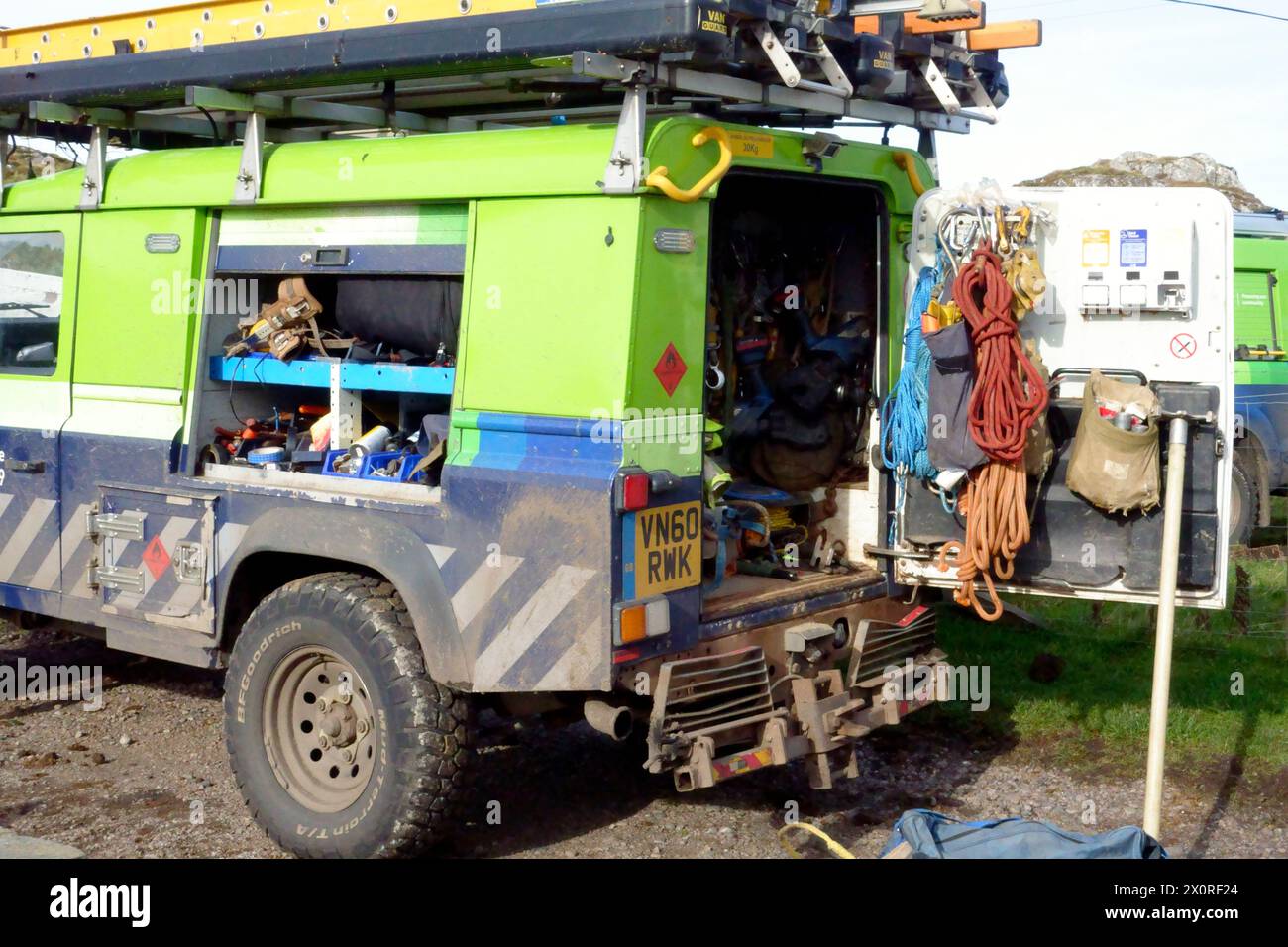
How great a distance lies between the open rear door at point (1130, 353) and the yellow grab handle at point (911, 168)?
0.34m

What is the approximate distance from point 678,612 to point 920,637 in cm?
151

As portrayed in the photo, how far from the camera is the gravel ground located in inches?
209

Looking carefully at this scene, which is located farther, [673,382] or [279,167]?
[279,167]

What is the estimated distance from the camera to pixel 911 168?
18.4ft

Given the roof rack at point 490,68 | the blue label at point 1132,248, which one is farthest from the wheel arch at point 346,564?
the blue label at point 1132,248

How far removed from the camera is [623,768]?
6.14 meters

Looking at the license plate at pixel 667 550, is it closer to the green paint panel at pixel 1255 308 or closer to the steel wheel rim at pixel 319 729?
the steel wheel rim at pixel 319 729

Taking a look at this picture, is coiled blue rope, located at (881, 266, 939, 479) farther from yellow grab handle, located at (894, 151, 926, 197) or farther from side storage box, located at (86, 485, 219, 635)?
side storage box, located at (86, 485, 219, 635)

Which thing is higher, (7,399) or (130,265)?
(130,265)

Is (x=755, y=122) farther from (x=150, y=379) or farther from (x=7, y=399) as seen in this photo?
(x=7, y=399)

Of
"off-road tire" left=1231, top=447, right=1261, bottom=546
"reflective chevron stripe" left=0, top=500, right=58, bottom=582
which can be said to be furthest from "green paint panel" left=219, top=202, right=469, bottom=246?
"off-road tire" left=1231, top=447, right=1261, bottom=546

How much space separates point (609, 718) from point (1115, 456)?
193 cm
